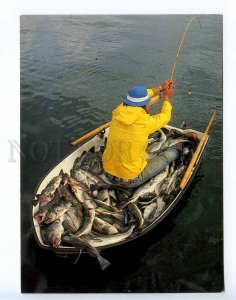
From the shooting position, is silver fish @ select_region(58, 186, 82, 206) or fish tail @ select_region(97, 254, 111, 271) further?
silver fish @ select_region(58, 186, 82, 206)

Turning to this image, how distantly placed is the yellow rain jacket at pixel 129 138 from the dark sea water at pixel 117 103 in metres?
0.35

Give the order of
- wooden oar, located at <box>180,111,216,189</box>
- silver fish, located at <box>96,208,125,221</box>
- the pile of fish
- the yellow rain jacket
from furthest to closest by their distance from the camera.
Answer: wooden oar, located at <box>180,111,216,189</box>
silver fish, located at <box>96,208,125,221</box>
the pile of fish
the yellow rain jacket

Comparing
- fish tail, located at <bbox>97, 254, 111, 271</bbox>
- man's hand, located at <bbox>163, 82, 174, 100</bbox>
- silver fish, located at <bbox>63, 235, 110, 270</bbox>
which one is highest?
man's hand, located at <bbox>163, 82, 174, 100</bbox>

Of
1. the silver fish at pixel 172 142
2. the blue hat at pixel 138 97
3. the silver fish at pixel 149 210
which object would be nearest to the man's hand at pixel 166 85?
the blue hat at pixel 138 97

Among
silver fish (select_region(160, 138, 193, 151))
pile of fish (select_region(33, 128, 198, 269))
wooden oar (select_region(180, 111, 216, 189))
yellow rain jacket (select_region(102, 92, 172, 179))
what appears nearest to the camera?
yellow rain jacket (select_region(102, 92, 172, 179))

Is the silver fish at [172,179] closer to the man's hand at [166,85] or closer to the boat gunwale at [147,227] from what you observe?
the boat gunwale at [147,227]

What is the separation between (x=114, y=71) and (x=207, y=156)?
1.16 metres

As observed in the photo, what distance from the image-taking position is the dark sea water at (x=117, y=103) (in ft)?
16.0

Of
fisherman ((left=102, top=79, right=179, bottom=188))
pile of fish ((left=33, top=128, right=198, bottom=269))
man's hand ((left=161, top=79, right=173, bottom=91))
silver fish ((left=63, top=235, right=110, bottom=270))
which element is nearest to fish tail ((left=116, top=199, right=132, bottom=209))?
pile of fish ((left=33, top=128, right=198, bottom=269))

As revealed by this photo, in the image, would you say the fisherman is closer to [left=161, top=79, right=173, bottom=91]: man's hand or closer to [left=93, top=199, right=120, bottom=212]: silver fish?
[left=161, top=79, right=173, bottom=91]: man's hand

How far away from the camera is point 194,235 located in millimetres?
4969

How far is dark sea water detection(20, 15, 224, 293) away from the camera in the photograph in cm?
489

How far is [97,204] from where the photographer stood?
15.9 ft
